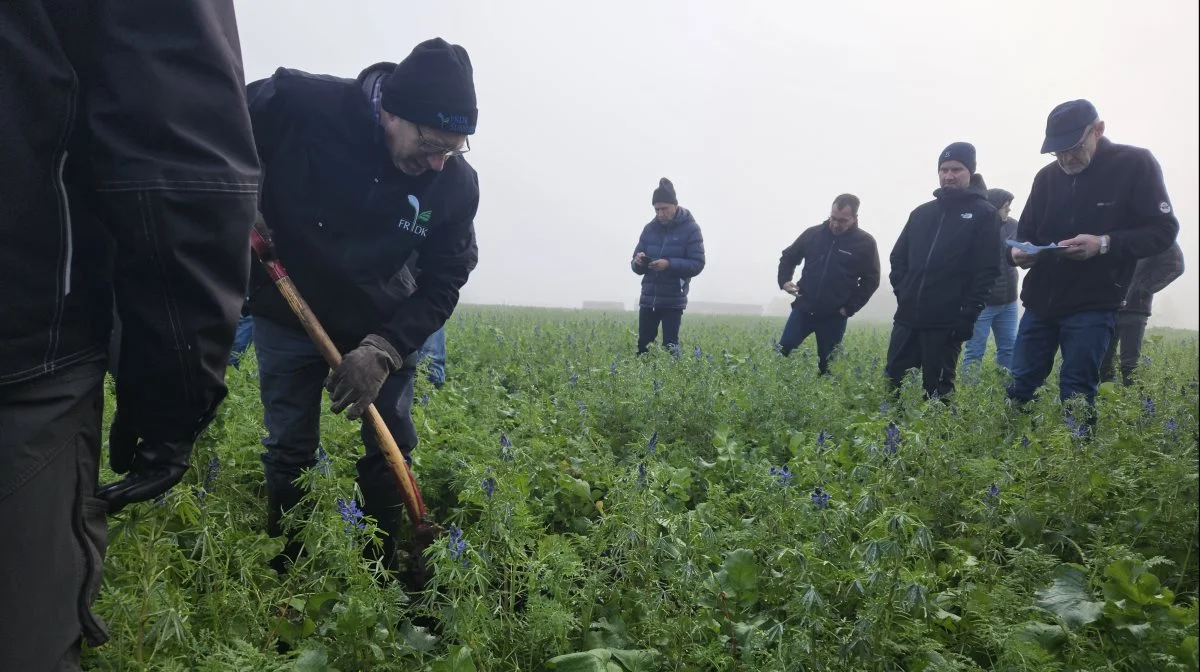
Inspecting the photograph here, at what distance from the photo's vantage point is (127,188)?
1.23 m

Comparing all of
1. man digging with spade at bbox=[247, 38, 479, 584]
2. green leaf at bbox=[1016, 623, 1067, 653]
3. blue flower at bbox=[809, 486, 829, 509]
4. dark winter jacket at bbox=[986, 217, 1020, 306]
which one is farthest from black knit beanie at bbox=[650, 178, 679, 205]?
green leaf at bbox=[1016, 623, 1067, 653]

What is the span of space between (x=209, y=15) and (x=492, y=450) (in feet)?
8.98

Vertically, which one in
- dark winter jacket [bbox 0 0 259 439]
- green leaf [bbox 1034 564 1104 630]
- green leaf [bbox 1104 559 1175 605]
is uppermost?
dark winter jacket [bbox 0 0 259 439]

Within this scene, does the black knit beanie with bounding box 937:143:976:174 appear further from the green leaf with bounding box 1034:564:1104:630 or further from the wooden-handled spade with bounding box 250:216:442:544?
the wooden-handled spade with bounding box 250:216:442:544

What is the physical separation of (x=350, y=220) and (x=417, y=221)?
283 mm

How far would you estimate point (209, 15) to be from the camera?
128 cm

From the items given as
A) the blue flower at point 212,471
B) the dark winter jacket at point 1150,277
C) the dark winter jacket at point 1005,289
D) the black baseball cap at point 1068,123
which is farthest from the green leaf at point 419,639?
the dark winter jacket at point 1005,289

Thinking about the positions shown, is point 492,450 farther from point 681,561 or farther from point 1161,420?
point 1161,420

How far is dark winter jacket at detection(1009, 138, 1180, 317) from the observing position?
4223mm

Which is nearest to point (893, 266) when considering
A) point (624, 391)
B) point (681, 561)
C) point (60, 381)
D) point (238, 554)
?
point (624, 391)

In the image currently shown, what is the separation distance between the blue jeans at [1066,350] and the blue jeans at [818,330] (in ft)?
7.88

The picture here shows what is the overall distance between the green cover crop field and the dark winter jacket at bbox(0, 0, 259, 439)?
2.33 feet

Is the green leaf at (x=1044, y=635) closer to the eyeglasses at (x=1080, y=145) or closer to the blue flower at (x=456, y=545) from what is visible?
the blue flower at (x=456, y=545)

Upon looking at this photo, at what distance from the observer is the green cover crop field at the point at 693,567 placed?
2029mm
